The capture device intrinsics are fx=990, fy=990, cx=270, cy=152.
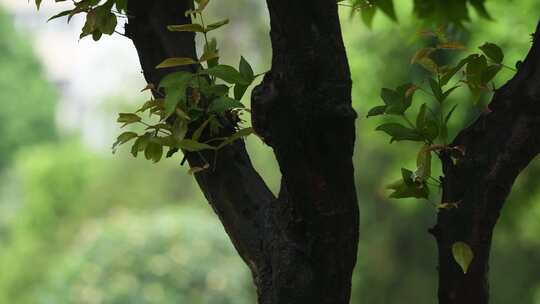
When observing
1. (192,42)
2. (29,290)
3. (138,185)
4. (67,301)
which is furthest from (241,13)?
(192,42)

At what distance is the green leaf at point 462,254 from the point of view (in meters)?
1.73

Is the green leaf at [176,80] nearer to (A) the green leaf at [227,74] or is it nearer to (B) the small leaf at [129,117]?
(A) the green leaf at [227,74]

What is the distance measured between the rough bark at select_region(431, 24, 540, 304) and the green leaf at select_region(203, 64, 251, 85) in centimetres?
41

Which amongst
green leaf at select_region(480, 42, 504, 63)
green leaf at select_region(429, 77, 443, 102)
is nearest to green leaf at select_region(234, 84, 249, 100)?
green leaf at select_region(429, 77, 443, 102)

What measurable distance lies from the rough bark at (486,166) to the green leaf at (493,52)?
0.08m

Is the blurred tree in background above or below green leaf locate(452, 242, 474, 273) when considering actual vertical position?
above

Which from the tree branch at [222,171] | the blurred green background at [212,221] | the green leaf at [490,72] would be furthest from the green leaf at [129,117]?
the blurred green background at [212,221]

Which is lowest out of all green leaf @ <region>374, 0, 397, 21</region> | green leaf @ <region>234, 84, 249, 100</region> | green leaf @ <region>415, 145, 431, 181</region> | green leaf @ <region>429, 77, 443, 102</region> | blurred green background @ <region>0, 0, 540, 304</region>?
green leaf @ <region>374, 0, 397, 21</region>

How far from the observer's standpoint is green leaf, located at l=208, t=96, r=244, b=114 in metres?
1.71

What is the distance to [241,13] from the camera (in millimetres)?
18656

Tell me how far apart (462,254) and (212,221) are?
1032 centimetres

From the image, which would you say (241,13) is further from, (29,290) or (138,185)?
(29,290)

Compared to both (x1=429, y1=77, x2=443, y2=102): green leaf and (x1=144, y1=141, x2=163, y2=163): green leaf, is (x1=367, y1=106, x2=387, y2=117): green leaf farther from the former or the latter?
(x1=144, y1=141, x2=163, y2=163): green leaf

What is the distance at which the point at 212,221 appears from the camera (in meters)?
12.0
